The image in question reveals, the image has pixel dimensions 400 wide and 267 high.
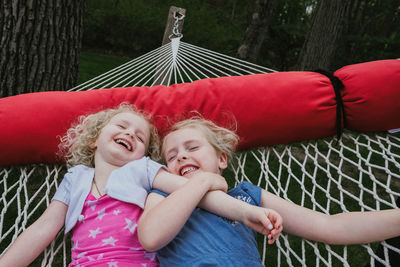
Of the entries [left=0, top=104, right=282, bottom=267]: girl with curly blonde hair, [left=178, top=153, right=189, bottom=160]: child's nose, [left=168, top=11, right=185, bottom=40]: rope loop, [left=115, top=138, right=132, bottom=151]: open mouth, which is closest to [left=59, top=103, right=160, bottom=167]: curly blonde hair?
[left=0, top=104, right=282, bottom=267]: girl with curly blonde hair

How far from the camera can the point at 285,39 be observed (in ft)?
20.1

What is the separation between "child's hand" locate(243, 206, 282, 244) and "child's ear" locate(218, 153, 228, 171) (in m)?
0.32

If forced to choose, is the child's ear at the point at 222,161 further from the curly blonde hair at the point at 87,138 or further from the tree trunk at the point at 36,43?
the tree trunk at the point at 36,43

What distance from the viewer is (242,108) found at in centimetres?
133

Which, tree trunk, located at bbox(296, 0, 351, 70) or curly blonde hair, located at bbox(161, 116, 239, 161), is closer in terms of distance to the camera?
curly blonde hair, located at bbox(161, 116, 239, 161)

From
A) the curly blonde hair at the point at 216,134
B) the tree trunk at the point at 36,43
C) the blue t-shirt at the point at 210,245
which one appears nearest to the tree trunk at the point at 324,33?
the tree trunk at the point at 36,43

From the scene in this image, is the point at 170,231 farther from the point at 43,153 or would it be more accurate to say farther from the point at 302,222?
the point at 43,153

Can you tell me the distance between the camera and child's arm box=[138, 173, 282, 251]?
0.85m

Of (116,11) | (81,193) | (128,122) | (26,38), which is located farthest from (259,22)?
(116,11)

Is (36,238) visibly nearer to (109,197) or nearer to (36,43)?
(109,197)

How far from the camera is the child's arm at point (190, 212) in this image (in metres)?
0.85

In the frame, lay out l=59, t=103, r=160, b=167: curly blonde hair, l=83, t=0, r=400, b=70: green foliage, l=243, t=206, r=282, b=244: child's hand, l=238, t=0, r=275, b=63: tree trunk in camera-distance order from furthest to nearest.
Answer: l=83, t=0, r=400, b=70: green foliage, l=238, t=0, r=275, b=63: tree trunk, l=59, t=103, r=160, b=167: curly blonde hair, l=243, t=206, r=282, b=244: child's hand

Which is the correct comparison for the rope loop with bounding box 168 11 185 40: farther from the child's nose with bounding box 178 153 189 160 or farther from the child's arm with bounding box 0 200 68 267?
the child's arm with bounding box 0 200 68 267

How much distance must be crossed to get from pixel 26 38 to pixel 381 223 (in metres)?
1.85
